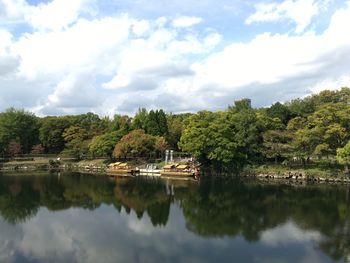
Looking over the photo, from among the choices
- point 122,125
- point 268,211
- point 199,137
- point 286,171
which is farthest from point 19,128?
point 268,211

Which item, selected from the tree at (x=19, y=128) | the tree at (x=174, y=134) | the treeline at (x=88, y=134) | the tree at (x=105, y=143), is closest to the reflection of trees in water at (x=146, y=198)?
the treeline at (x=88, y=134)

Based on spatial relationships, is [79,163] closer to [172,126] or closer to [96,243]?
[172,126]

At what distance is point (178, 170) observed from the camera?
5222cm

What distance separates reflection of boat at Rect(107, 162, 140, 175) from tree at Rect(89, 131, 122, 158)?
335cm

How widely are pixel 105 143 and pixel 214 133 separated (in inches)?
827

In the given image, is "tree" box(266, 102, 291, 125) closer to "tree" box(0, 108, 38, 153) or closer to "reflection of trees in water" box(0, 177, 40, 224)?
"reflection of trees in water" box(0, 177, 40, 224)

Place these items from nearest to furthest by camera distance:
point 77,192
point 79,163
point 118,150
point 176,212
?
1. point 176,212
2. point 77,192
3. point 118,150
4. point 79,163

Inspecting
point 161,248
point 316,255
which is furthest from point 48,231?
point 316,255

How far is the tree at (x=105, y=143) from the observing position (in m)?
A: 63.4

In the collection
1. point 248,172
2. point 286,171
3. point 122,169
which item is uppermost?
point 122,169

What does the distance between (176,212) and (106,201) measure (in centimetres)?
777

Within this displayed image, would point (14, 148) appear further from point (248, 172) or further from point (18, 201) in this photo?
point (248, 172)

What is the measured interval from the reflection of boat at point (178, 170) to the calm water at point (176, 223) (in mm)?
9663

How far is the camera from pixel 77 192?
127 feet
